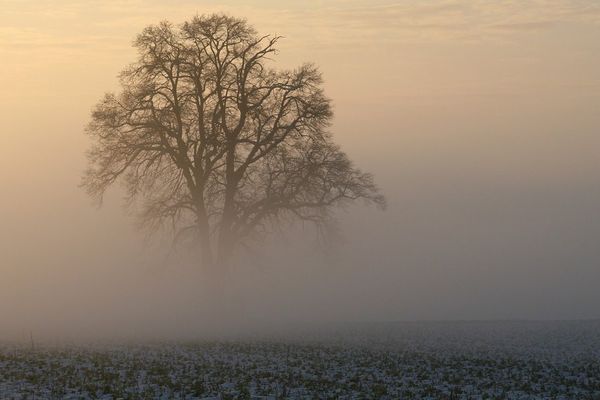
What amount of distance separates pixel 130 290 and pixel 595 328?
48637 millimetres

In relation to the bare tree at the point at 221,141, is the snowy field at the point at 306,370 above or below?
below

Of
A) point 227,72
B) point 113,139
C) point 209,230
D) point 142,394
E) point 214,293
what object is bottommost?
point 142,394

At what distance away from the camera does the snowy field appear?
63.5ft

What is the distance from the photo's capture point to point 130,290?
8338 centimetres

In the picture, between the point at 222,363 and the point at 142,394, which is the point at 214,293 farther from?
the point at 142,394

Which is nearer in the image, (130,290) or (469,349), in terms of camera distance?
(469,349)

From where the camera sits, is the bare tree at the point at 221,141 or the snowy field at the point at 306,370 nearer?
the snowy field at the point at 306,370

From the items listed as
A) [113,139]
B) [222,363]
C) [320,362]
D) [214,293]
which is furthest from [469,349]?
[113,139]

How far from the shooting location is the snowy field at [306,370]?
19.4 meters

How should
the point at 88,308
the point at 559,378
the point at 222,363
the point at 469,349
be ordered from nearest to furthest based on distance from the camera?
the point at 559,378 < the point at 222,363 < the point at 469,349 < the point at 88,308

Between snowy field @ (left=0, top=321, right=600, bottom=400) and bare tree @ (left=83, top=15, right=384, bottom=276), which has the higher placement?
bare tree @ (left=83, top=15, right=384, bottom=276)

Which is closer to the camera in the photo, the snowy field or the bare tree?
the snowy field

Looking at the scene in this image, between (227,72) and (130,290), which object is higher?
(227,72)

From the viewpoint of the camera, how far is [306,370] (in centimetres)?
2378
